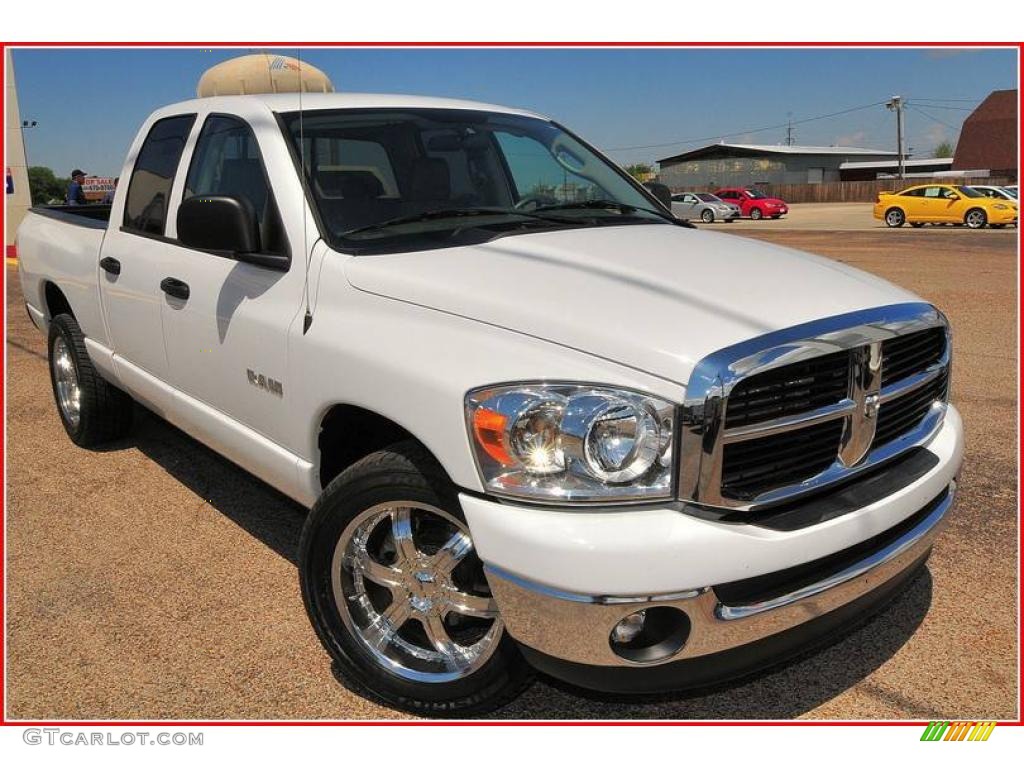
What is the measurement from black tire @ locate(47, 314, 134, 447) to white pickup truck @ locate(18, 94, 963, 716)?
58.6 inches

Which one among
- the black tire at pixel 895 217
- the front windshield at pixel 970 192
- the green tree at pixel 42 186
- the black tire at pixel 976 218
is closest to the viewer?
the green tree at pixel 42 186

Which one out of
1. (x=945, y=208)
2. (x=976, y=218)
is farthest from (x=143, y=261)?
(x=945, y=208)

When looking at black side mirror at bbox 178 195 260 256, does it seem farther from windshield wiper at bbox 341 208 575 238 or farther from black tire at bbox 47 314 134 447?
black tire at bbox 47 314 134 447

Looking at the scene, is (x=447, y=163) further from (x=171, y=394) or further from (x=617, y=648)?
(x=617, y=648)

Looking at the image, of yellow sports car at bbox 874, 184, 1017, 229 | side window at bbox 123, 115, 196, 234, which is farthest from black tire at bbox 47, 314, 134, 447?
yellow sports car at bbox 874, 184, 1017, 229

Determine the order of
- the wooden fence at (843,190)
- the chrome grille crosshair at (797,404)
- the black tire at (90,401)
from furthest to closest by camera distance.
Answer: the wooden fence at (843,190) → the black tire at (90,401) → the chrome grille crosshair at (797,404)

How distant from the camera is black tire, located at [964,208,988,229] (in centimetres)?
2558

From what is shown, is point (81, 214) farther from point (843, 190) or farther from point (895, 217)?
point (843, 190)

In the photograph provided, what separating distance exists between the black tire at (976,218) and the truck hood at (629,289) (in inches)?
1039

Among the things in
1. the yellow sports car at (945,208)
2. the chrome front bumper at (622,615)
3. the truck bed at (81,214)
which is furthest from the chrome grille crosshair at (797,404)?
the yellow sports car at (945,208)

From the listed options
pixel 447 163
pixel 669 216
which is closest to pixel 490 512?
pixel 447 163

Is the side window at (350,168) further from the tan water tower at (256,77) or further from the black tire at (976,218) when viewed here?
the black tire at (976,218)

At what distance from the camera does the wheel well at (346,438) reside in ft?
9.23

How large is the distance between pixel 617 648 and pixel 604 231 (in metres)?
1.62
